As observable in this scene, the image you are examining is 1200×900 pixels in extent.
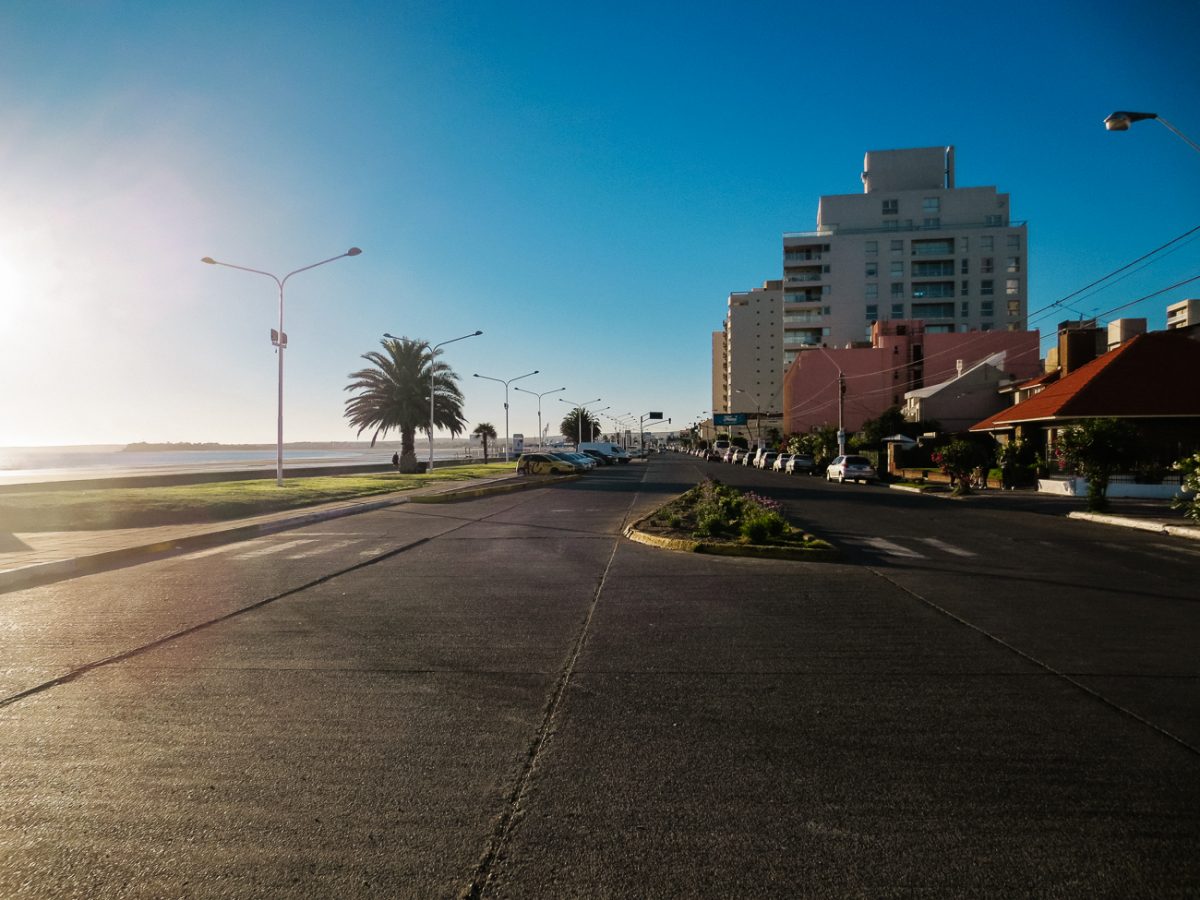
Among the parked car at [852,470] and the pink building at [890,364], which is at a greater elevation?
the pink building at [890,364]

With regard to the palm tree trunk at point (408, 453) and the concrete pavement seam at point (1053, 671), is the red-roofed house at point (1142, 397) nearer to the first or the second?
the concrete pavement seam at point (1053, 671)

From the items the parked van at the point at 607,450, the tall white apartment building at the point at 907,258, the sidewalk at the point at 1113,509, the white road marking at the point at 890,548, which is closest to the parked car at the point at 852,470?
the sidewalk at the point at 1113,509

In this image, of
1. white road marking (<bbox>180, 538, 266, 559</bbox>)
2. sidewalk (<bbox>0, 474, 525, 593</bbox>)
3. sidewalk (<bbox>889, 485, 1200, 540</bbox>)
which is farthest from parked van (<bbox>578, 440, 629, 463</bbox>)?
white road marking (<bbox>180, 538, 266, 559</bbox>)

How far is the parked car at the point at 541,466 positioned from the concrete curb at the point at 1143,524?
3152cm

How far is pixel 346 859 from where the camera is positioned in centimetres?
330

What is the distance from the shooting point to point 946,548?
1415 centimetres

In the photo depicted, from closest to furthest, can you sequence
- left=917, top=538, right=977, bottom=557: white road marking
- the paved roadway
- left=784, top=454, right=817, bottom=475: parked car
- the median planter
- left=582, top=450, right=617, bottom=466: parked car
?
the paved roadway
the median planter
left=917, top=538, right=977, bottom=557: white road marking
left=784, top=454, right=817, bottom=475: parked car
left=582, top=450, right=617, bottom=466: parked car

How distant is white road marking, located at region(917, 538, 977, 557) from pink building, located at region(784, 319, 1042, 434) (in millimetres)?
61482

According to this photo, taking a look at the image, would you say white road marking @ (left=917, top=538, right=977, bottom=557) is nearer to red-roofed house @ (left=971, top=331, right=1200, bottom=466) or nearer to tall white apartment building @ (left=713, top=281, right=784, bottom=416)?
red-roofed house @ (left=971, top=331, right=1200, bottom=466)

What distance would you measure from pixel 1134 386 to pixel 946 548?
2251 centimetres

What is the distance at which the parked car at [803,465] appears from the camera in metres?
52.3

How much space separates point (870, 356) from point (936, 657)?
261ft

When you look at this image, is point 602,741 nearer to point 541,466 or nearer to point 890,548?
point 890,548

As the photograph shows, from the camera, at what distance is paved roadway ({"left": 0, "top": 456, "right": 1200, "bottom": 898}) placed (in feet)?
10.6
